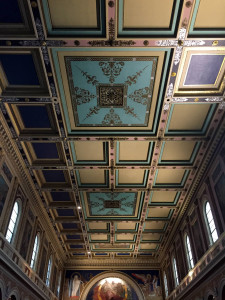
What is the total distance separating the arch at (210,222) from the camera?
39.8 feet

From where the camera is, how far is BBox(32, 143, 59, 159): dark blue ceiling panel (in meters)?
12.0

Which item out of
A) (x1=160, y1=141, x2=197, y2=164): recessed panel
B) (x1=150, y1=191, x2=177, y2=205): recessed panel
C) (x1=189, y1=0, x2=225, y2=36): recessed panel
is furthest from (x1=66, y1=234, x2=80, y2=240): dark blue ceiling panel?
(x1=189, y1=0, x2=225, y2=36): recessed panel

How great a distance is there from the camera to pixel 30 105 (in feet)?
32.6

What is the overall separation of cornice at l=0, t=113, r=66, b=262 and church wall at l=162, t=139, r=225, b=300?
345 inches

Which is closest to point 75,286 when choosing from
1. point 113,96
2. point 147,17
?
point 113,96

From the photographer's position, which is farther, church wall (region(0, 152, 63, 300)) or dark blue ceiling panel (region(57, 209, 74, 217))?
dark blue ceiling panel (region(57, 209, 74, 217))

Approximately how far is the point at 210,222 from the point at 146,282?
14483 millimetres

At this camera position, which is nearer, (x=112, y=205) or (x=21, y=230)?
(x=21, y=230)

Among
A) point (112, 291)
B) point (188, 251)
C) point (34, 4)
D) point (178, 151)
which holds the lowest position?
point (188, 251)

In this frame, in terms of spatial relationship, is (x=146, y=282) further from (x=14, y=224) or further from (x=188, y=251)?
(x=14, y=224)

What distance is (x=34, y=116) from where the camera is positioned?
412 inches

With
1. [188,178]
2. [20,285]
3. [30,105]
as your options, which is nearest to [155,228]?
[188,178]

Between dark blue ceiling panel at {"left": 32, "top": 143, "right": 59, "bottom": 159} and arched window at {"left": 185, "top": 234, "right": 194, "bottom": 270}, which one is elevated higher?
dark blue ceiling panel at {"left": 32, "top": 143, "right": 59, "bottom": 159}

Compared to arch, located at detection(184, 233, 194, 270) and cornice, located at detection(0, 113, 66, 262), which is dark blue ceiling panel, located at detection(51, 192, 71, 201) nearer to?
cornice, located at detection(0, 113, 66, 262)
